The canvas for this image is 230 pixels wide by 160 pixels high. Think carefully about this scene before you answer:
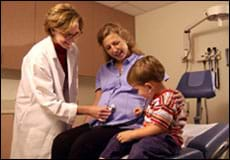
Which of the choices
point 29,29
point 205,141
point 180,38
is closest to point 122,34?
Result: point 180,38

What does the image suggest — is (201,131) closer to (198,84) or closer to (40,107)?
(198,84)

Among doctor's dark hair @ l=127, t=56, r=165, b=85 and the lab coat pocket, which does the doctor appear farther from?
doctor's dark hair @ l=127, t=56, r=165, b=85

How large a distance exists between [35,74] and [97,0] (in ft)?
3.38

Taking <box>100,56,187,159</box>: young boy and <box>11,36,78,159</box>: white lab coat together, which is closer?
<box>100,56,187,159</box>: young boy

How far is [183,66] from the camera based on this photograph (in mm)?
806

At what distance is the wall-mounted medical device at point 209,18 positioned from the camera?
2.50 feet

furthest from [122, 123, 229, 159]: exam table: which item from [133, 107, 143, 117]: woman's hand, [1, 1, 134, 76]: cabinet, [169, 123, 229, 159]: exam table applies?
[1, 1, 134, 76]: cabinet

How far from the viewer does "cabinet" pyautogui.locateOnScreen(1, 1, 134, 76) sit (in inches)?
60.3

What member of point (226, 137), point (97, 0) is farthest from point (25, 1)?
point (226, 137)

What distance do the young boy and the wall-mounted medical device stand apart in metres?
0.17

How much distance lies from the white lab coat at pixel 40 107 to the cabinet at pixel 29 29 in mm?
613

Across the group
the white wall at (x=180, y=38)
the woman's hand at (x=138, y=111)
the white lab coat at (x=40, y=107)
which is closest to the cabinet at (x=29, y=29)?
the white wall at (x=180, y=38)

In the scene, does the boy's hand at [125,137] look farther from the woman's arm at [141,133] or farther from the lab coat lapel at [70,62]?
the lab coat lapel at [70,62]

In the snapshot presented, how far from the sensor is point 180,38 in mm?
863
